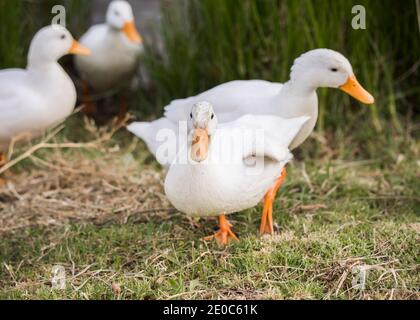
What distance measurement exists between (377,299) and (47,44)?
8.37 ft

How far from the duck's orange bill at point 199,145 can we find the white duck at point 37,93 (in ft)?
5.16

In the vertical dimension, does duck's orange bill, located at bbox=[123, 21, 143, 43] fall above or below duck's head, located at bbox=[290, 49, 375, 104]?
above

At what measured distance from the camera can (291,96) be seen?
3725mm

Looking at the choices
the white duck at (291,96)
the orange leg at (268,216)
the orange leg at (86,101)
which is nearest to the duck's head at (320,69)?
the white duck at (291,96)

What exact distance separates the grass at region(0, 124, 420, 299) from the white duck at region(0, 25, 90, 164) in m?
0.29

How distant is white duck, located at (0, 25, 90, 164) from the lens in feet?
14.0

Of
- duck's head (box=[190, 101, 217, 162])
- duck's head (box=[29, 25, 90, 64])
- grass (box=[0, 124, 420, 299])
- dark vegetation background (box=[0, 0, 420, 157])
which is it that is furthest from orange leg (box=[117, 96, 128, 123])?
duck's head (box=[190, 101, 217, 162])

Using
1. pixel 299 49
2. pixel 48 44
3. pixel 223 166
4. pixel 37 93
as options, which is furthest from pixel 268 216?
pixel 48 44

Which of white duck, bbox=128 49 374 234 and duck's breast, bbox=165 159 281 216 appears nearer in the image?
duck's breast, bbox=165 159 281 216

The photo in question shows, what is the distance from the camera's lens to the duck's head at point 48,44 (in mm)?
4457

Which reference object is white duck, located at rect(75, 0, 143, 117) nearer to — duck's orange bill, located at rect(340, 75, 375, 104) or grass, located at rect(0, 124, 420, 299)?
grass, located at rect(0, 124, 420, 299)

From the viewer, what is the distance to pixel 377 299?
2.88m
